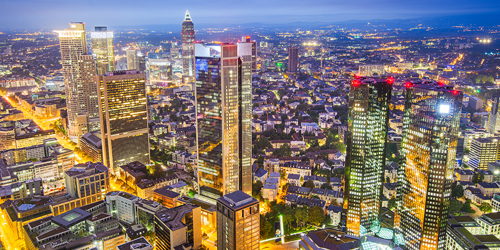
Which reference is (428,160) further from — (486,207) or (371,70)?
(371,70)

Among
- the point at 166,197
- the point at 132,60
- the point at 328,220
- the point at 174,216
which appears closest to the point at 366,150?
the point at 328,220

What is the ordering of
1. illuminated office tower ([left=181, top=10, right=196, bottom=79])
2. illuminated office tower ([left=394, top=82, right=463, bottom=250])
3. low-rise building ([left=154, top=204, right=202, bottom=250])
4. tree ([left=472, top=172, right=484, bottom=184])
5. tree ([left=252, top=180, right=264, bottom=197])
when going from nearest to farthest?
illuminated office tower ([left=394, top=82, right=463, bottom=250]), low-rise building ([left=154, top=204, right=202, bottom=250]), tree ([left=252, top=180, right=264, bottom=197]), tree ([left=472, top=172, right=484, bottom=184]), illuminated office tower ([left=181, top=10, right=196, bottom=79])

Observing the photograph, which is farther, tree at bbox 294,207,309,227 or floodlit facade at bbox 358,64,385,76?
floodlit facade at bbox 358,64,385,76

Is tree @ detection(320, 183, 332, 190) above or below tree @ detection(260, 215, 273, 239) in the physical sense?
above

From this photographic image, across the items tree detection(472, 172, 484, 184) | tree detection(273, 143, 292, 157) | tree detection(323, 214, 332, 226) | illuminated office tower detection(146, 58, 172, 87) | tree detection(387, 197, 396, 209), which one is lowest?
tree detection(323, 214, 332, 226)

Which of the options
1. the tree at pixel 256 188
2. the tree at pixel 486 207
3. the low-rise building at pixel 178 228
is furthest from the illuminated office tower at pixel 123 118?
the tree at pixel 486 207

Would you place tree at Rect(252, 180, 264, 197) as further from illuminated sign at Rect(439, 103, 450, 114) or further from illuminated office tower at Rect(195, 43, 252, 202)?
illuminated sign at Rect(439, 103, 450, 114)

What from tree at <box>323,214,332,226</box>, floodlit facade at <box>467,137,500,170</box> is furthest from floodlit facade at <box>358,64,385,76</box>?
tree at <box>323,214,332,226</box>

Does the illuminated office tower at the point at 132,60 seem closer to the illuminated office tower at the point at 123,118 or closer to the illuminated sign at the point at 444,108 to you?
the illuminated office tower at the point at 123,118
